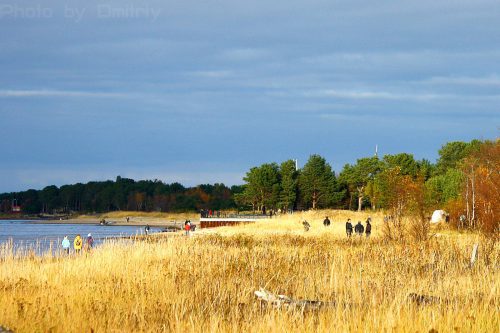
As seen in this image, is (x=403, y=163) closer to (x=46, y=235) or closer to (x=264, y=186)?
(x=264, y=186)

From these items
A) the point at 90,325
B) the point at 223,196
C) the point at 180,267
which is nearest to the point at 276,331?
the point at 90,325

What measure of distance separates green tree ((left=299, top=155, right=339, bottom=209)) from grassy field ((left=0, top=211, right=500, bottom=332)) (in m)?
87.7

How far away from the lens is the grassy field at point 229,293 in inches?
375

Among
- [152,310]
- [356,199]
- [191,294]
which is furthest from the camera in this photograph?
[356,199]

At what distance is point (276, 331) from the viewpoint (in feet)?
29.4

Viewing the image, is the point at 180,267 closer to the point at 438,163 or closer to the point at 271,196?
the point at 271,196

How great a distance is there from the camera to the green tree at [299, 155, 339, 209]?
110000 millimetres

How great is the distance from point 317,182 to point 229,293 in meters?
97.6

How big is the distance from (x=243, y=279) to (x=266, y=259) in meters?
4.69

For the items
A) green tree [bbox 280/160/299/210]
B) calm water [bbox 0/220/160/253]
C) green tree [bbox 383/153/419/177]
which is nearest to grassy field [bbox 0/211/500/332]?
calm water [bbox 0/220/160/253]

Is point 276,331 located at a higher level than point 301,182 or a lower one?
lower

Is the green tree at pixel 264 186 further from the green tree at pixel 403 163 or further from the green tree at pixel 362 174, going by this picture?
the green tree at pixel 403 163

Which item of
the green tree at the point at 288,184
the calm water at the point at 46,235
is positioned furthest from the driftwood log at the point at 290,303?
the green tree at the point at 288,184

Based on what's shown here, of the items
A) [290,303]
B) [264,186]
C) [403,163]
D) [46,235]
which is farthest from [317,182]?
[290,303]
